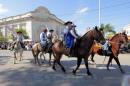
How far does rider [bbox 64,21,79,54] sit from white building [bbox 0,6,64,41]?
6676 cm

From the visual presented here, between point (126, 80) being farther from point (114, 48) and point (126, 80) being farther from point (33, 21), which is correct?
point (33, 21)

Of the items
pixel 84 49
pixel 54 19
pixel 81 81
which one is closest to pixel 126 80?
pixel 81 81

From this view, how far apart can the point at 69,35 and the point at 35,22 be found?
70.3 meters

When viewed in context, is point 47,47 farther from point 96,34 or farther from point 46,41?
point 96,34

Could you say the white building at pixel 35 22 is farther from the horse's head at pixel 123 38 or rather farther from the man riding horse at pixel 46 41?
the horse's head at pixel 123 38

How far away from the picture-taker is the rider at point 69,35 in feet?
40.5

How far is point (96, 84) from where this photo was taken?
961 cm

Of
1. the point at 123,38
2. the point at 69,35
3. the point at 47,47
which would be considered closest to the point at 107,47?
the point at 123,38

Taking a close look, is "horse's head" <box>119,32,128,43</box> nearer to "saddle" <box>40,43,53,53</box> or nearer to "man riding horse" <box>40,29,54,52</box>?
"saddle" <box>40,43,53,53</box>

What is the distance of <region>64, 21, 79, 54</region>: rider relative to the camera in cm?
1234

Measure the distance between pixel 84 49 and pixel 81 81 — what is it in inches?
84.9

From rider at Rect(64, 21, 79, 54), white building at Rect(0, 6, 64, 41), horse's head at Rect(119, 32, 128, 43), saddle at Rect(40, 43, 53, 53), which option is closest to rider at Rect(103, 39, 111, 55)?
horse's head at Rect(119, 32, 128, 43)

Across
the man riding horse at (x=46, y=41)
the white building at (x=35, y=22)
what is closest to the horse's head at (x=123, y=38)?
the man riding horse at (x=46, y=41)

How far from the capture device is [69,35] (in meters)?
12.4
